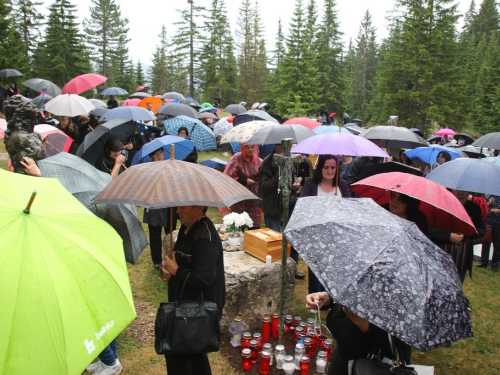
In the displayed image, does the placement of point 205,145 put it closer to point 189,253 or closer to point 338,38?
point 189,253

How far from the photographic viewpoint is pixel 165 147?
252 inches

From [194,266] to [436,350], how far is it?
3496 mm

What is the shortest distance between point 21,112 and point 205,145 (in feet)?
26.4

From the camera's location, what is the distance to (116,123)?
605 cm

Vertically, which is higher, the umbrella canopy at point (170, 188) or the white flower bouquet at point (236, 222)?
the umbrella canopy at point (170, 188)

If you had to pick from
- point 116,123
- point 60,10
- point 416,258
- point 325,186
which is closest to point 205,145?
point 116,123

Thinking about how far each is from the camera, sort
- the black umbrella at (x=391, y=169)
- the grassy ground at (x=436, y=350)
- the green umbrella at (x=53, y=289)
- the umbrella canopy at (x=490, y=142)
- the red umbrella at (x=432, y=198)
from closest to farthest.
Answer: the green umbrella at (x=53, y=289) < the red umbrella at (x=432, y=198) < the grassy ground at (x=436, y=350) < the black umbrella at (x=391, y=169) < the umbrella canopy at (x=490, y=142)

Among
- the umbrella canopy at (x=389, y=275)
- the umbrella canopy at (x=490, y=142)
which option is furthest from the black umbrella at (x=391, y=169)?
the umbrella canopy at (x=490, y=142)

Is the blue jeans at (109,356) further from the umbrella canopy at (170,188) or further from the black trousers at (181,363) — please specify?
the umbrella canopy at (170,188)

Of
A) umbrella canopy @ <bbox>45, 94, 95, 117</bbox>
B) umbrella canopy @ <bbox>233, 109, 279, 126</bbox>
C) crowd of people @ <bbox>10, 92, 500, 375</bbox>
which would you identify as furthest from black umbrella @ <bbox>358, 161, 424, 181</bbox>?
umbrella canopy @ <bbox>45, 94, 95, 117</bbox>

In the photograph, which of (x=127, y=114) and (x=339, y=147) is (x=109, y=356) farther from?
(x=127, y=114)

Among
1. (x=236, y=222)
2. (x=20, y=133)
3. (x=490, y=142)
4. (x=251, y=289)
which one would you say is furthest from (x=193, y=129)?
(x=20, y=133)

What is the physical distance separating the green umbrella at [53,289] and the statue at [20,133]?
1.90 meters

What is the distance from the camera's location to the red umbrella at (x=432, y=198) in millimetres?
3146
